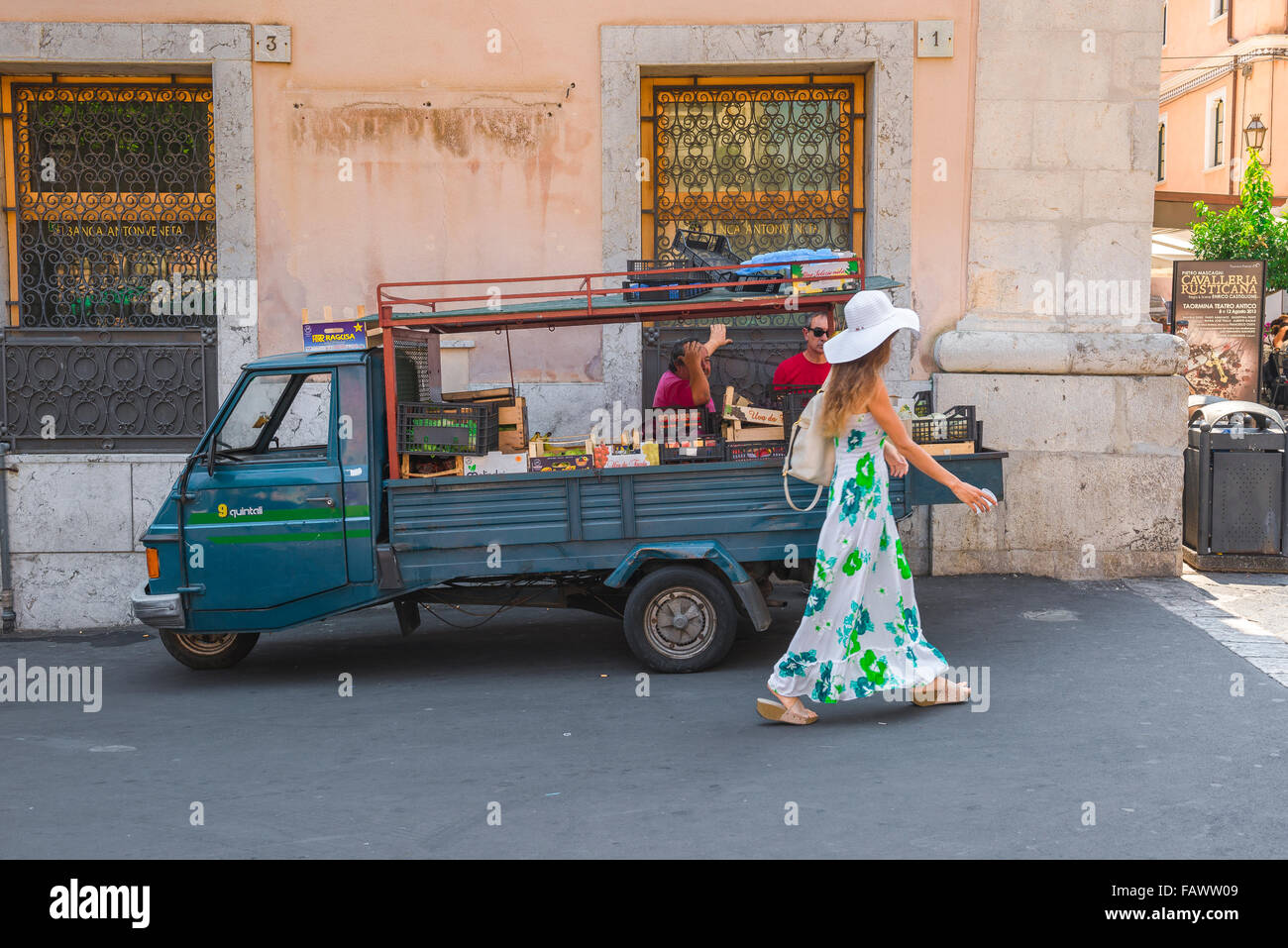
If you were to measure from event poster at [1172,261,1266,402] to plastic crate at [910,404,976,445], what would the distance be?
905cm

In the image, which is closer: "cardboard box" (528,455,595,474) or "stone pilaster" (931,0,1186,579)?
"cardboard box" (528,455,595,474)

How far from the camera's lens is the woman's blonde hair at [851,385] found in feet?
18.3

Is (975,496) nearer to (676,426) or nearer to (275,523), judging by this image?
(676,426)

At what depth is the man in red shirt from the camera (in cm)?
770

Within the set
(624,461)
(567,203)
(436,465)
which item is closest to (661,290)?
(624,461)

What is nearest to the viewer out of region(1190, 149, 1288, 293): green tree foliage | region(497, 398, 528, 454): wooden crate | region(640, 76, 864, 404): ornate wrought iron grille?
region(497, 398, 528, 454): wooden crate

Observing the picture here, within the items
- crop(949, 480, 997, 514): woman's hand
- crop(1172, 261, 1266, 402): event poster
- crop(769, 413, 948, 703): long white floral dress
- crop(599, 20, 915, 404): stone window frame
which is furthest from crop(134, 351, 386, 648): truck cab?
crop(1172, 261, 1266, 402): event poster

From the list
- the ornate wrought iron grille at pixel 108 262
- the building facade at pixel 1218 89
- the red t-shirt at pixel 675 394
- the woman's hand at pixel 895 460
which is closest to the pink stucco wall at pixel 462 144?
the ornate wrought iron grille at pixel 108 262

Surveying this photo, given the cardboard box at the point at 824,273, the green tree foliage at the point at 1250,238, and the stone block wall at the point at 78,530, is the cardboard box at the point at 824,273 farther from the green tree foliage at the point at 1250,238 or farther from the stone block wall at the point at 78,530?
the green tree foliage at the point at 1250,238

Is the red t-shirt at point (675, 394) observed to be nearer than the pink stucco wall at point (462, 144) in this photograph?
Yes

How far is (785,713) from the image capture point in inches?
225

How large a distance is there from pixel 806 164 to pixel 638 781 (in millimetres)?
6028

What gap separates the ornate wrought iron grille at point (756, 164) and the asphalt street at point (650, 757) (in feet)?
11.1

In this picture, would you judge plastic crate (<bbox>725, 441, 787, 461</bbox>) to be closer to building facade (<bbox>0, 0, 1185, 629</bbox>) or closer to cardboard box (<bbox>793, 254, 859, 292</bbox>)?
cardboard box (<bbox>793, 254, 859, 292</bbox>)
